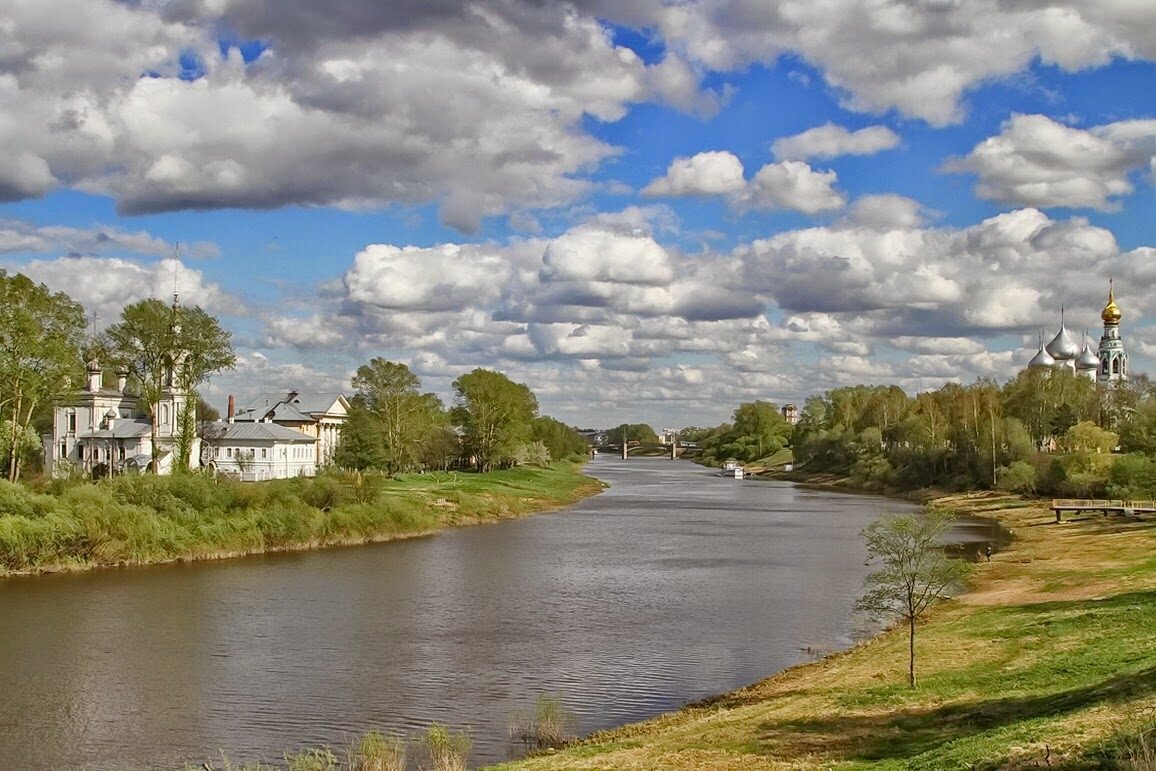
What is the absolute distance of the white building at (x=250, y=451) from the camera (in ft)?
272

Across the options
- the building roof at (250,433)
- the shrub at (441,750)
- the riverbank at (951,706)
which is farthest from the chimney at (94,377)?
the shrub at (441,750)

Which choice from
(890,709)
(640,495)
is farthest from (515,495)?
(890,709)

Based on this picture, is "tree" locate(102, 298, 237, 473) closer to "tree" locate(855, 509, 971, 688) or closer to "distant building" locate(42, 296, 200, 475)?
"distant building" locate(42, 296, 200, 475)

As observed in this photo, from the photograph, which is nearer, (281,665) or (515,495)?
(281,665)

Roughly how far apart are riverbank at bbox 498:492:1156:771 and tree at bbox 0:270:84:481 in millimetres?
48073

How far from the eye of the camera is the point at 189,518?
180ft

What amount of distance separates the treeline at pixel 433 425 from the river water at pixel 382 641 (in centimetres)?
3115

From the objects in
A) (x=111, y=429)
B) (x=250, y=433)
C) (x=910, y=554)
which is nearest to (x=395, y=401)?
(x=250, y=433)

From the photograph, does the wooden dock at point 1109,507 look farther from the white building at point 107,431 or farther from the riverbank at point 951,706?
the white building at point 107,431

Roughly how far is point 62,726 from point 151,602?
672 inches

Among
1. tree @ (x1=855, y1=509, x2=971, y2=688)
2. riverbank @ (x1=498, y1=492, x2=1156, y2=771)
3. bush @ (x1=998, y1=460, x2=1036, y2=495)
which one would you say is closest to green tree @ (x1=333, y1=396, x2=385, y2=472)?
bush @ (x1=998, y1=460, x2=1036, y2=495)

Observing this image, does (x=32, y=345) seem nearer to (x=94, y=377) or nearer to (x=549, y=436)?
(x=94, y=377)

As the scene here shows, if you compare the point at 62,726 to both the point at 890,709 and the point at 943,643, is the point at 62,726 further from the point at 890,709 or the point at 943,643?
the point at 943,643

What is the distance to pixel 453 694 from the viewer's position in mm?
27047
